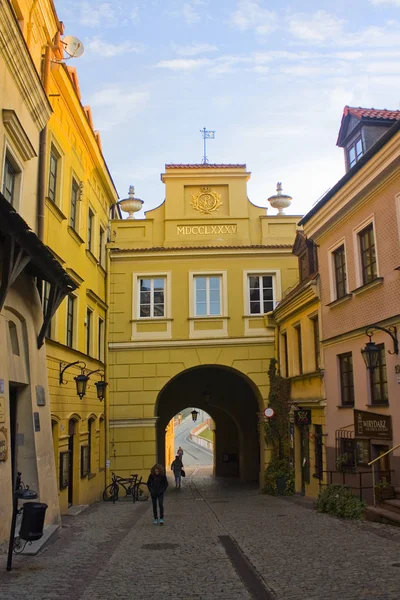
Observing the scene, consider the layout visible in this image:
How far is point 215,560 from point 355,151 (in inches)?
447

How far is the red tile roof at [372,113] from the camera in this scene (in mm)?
15438

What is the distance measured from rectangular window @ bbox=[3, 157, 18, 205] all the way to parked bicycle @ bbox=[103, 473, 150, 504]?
11.0 m

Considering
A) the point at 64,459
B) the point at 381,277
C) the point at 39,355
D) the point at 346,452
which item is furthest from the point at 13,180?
the point at 346,452

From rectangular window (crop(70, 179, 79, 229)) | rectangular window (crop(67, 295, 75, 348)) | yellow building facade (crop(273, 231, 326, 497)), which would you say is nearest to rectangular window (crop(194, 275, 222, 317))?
yellow building facade (crop(273, 231, 326, 497))

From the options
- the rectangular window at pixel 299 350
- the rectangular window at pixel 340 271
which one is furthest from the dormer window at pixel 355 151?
the rectangular window at pixel 299 350

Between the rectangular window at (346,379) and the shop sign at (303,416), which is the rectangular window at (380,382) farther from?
the shop sign at (303,416)

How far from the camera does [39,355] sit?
39.7 ft

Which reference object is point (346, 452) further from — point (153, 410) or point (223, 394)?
point (223, 394)

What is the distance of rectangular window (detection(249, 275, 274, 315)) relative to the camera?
22.4 meters

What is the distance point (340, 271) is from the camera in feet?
52.3

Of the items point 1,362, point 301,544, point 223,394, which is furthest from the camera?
point 223,394

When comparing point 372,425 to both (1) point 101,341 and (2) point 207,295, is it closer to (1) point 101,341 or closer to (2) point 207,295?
(2) point 207,295

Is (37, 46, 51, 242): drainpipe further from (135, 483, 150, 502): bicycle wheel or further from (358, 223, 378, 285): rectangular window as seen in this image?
(135, 483, 150, 502): bicycle wheel

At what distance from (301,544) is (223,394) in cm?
1826
